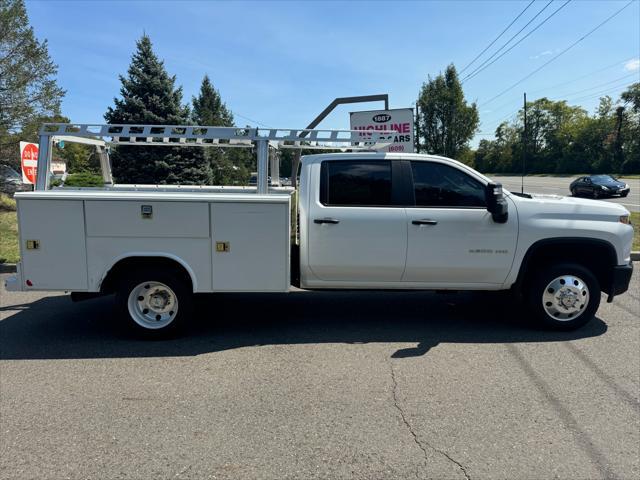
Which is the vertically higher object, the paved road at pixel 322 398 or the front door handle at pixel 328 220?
the front door handle at pixel 328 220

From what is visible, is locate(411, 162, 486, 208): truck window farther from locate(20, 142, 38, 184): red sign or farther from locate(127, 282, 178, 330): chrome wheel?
locate(20, 142, 38, 184): red sign

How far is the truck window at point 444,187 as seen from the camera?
5133 mm

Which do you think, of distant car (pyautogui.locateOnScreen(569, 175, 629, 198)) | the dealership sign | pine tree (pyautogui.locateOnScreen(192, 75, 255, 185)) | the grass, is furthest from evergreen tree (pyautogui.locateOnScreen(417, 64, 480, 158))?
the grass

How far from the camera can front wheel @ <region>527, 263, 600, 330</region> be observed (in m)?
5.18

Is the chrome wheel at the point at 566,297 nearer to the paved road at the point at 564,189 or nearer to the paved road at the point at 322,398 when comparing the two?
the paved road at the point at 322,398

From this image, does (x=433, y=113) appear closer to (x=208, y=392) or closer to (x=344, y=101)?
(x=344, y=101)

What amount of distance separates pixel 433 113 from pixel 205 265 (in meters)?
39.4

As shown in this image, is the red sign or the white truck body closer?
the white truck body

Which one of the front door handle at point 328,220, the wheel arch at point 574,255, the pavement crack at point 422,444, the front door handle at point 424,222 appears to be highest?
the front door handle at point 328,220

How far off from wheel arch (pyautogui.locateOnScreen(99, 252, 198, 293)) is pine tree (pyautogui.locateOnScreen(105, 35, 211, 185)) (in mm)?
13922

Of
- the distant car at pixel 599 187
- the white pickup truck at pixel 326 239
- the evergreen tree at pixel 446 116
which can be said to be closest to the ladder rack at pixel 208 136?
the white pickup truck at pixel 326 239

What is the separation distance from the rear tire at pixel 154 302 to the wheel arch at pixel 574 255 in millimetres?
3721

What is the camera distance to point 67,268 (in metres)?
4.77

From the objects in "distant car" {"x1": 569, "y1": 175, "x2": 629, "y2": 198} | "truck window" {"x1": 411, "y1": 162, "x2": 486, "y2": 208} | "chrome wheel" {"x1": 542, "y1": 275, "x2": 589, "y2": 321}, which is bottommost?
"chrome wheel" {"x1": 542, "y1": 275, "x2": 589, "y2": 321}
